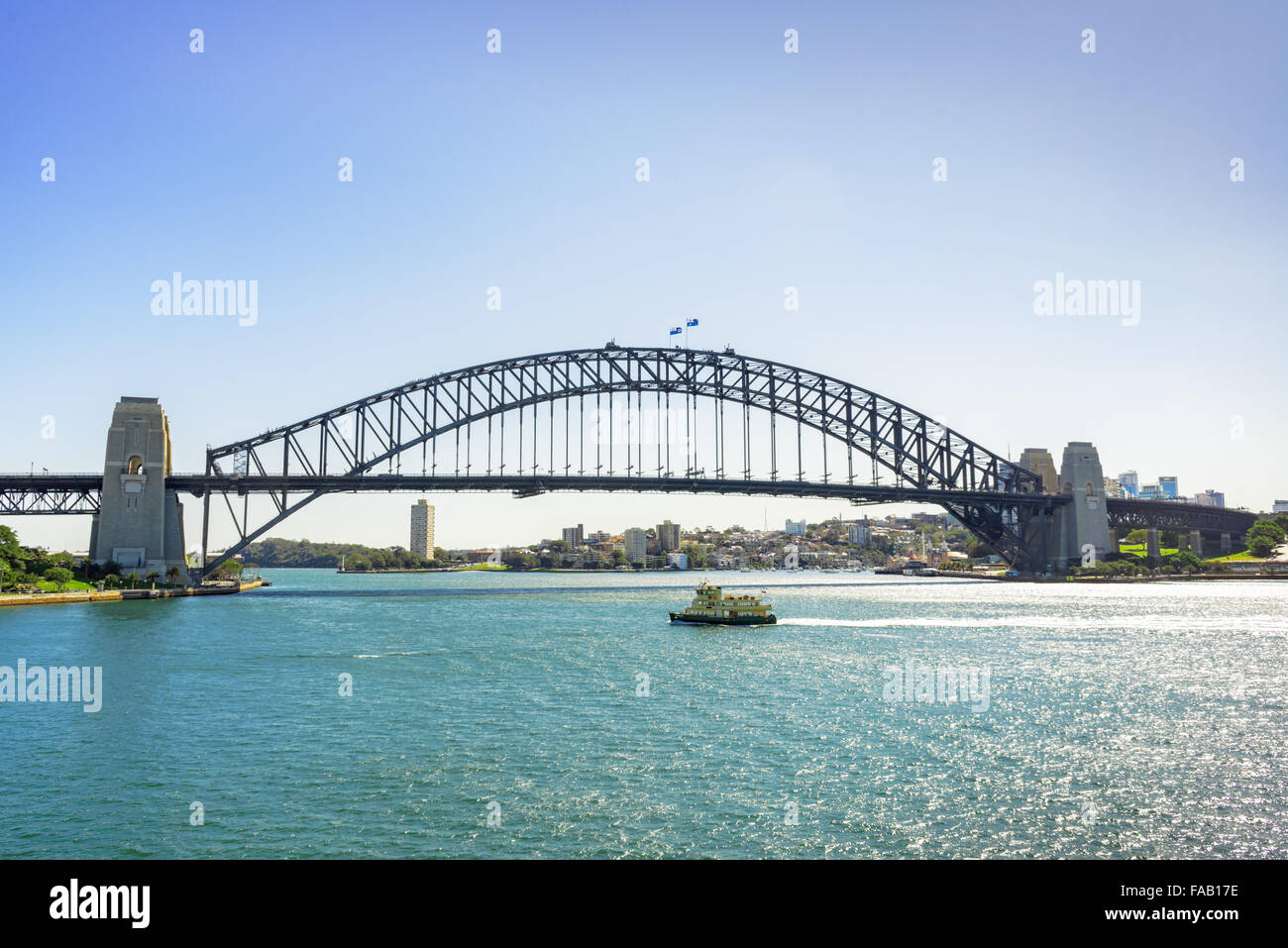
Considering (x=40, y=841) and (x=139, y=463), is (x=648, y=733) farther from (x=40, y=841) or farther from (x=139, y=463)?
(x=139, y=463)

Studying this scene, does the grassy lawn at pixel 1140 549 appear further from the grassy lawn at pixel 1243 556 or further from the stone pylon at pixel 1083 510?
the stone pylon at pixel 1083 510

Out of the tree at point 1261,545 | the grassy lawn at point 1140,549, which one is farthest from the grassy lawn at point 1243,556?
the grassy lawn at point 1140,549

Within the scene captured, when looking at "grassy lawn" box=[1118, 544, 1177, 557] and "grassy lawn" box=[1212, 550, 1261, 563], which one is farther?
→ "grassy lawn" box=[1118, 544, 1177, 557]

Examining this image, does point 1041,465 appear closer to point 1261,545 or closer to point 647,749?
point 1261,545

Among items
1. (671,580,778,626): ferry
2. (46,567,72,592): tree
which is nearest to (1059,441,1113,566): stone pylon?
(671,580,778,626): ferry

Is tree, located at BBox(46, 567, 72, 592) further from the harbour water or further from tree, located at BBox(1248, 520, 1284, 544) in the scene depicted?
tree, located at BBox(1248, 520, 1284, 544)
